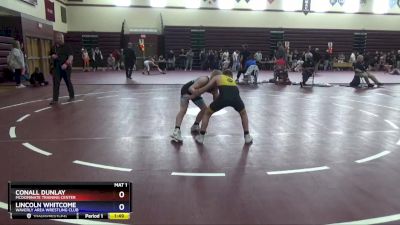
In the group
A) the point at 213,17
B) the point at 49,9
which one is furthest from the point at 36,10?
the point at 213,17

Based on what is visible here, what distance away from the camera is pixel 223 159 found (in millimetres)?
5742

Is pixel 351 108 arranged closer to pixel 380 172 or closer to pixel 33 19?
pixel 380 172

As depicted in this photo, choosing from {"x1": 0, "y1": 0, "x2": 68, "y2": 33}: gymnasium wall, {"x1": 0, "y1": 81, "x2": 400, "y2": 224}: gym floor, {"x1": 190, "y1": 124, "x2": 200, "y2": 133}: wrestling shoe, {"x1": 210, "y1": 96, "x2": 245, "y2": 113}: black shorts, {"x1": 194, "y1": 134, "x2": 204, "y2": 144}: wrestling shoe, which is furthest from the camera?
{"x1": 0, "y1": 0, "x2": 68, "y2": 33}: gymnasium wall

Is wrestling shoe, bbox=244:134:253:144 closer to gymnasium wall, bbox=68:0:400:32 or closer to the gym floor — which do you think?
the gym floor

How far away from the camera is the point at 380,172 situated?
523 cm

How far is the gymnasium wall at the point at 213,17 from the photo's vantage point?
27.5 metres

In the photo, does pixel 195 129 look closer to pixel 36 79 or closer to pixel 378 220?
pixel 378 220

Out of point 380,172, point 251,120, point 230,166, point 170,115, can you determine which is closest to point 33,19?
point 170,115
